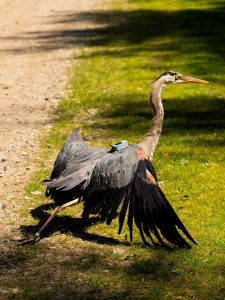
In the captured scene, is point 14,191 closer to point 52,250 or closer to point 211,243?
point 52,250

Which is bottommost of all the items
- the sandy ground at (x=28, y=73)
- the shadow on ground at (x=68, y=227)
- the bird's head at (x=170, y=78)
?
the shadow on ground at (x=68, y=227)

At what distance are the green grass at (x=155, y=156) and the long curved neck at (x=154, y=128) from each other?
3.54ft

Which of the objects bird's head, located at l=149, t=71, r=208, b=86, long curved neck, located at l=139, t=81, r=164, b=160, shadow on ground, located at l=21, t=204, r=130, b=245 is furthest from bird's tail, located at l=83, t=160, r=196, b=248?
bird's head, located at l=149, t=71, r=208, b=86

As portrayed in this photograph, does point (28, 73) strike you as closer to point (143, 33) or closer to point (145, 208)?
point (143, 33)

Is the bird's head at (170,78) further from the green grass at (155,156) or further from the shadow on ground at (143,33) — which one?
the shadow on ground at (143,33)

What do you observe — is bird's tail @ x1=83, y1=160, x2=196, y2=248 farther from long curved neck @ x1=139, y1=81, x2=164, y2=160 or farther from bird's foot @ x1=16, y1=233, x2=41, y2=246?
bird's foot @ x1=16, y1=233, x2=41, y2=246

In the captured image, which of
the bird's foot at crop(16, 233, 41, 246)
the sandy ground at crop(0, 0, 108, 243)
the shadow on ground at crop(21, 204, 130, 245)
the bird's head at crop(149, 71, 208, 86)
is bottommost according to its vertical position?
the shadow on ground at crop(21, 204, 130, 245)

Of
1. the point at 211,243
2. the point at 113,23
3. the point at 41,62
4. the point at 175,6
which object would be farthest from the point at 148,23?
the point at 211,243

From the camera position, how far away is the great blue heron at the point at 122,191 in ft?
26.3

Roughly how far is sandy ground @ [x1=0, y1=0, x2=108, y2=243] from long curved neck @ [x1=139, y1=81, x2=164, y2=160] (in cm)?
199

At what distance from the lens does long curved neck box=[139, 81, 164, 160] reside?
8.98m

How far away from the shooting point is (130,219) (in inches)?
316

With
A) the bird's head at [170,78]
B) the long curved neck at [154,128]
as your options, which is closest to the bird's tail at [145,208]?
the long curved neck at [154,128]

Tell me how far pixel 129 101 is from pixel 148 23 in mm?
9114
